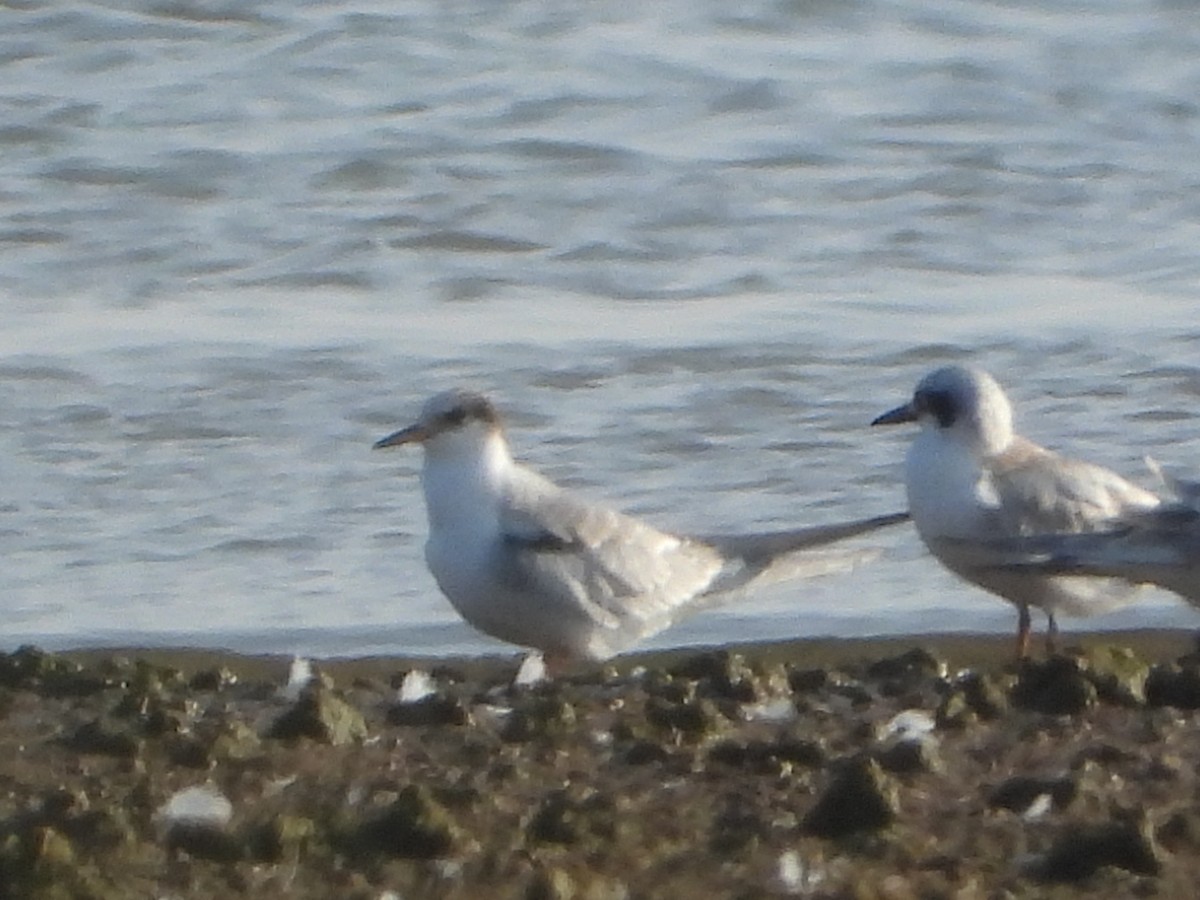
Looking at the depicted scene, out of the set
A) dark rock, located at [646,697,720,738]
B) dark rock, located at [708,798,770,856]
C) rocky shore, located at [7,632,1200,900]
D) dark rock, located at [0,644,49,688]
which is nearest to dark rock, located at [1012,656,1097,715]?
rocky shore, located at [7,632,1200,900]

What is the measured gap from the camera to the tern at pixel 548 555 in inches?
250

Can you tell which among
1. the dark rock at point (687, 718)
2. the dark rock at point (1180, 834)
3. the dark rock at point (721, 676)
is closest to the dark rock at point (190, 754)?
the dark rock at point (687, 718)

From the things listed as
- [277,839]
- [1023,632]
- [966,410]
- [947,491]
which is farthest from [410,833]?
[966,410]

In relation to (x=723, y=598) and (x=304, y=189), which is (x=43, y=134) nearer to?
(x=304, y=189)

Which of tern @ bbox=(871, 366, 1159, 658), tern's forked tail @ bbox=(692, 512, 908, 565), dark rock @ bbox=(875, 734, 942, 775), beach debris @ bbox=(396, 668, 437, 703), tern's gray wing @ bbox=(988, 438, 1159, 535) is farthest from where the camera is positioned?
tern's forked tail @ bbox=(692, 512, 908, 565)

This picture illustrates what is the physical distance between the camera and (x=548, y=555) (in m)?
6.41

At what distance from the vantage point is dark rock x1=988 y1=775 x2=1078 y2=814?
430 cm

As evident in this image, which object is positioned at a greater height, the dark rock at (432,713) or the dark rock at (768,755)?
the dark rock at (768,755)

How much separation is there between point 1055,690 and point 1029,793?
2.46ft

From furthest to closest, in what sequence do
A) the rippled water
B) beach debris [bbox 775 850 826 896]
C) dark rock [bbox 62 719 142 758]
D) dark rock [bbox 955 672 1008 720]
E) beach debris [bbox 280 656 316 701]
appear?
the rippled water < beach debris [bbox 280 656 316 701] < dark rock [bbox 955 672 1008 720] < dark rock [bbox 62 719 142 758] < beach debris [bbox 775 850 826 896]

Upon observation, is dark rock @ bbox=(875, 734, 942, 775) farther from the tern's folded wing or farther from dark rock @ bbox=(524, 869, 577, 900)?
the tern's folded wing

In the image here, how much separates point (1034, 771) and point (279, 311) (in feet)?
19.0

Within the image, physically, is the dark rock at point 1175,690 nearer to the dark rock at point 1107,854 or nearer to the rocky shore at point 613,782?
the rocky shore at point 613,782

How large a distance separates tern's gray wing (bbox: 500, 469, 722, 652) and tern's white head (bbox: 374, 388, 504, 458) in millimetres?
149
